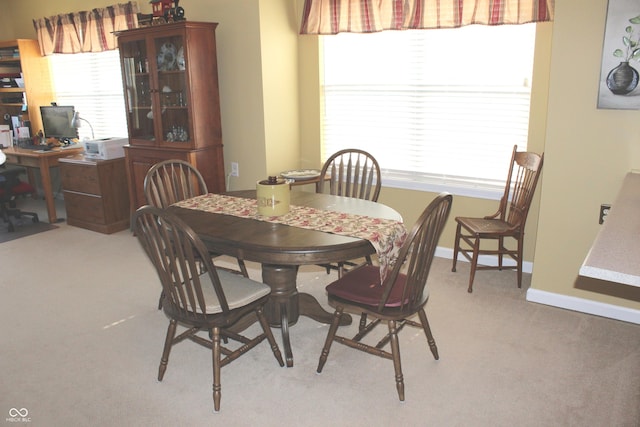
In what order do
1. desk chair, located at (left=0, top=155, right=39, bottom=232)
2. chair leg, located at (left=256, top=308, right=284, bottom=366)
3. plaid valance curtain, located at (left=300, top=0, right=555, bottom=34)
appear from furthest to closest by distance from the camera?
desk chair, located at (left=0, top=155, right=39, bottom=232) → plaid valance curtain, located at (left=300, top=0, right=555, bottom=34) → chair leg, located at (left=256, top=308, right=284, bottom=366)

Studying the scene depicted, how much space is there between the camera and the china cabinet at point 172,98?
4070 mm

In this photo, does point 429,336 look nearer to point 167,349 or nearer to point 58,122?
point 167,349

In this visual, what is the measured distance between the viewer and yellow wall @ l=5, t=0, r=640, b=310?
2.81 meters

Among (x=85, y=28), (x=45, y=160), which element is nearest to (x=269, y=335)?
(x=45, y=160)

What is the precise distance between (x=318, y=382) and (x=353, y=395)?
0.19m

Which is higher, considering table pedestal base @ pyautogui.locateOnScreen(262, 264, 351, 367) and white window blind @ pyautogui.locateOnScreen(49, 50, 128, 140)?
white window blind @ pyautogui.locateOnScreen(49, 50, 128, 140)

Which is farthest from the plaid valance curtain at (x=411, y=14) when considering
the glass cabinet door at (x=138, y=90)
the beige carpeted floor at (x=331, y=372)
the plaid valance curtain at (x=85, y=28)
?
the plaid valance curtain at (x=85, y=28)

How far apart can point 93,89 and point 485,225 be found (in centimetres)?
445

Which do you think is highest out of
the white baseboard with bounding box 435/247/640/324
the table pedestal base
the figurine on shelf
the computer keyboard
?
the figurine on shelf

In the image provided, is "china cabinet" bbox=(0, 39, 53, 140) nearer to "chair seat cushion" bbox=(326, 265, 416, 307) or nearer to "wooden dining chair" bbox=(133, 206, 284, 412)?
"wooden dining chair" bbox=(133, 206, 284, 412)

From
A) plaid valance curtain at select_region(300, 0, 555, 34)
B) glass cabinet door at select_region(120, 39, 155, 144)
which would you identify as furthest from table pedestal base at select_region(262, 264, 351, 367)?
glass cabinet door at select_region(120, 39, 155, 144)

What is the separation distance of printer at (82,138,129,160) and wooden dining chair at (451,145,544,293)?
124 inches

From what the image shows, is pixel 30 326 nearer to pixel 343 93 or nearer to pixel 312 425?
pixel 312 425

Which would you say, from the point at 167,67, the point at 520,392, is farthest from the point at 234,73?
the point at 520,392
